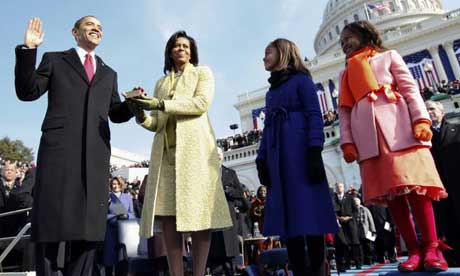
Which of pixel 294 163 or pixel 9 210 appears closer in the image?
pixel 294 163

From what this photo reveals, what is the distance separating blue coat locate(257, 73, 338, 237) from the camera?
79.6 inches

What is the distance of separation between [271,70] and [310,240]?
44.7 inches

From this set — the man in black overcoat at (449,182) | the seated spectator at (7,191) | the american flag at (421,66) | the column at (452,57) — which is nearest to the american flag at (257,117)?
the american flag at (421,66)

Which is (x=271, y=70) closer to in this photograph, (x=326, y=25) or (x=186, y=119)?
(x=186, y=119)

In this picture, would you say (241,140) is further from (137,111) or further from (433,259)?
(433,259)

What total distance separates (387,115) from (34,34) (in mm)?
1956

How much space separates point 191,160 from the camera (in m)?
2.08

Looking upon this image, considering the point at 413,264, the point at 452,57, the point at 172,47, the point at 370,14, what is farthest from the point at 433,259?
the point at 370,14

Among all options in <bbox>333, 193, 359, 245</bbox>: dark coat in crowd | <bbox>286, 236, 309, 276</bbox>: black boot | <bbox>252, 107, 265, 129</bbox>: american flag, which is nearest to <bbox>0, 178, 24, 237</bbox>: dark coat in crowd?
<bbox>286, 236, 309, 276</bbox>: black boot

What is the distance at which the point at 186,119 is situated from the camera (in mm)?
2182

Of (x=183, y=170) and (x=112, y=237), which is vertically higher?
(x=183, y=170)

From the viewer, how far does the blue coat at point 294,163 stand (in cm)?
202

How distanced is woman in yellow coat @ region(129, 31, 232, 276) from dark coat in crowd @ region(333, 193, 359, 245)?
439 centimetres

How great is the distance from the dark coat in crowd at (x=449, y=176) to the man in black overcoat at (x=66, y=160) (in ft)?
8.75
